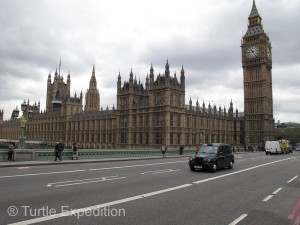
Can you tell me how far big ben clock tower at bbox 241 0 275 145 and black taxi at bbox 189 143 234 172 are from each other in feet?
244

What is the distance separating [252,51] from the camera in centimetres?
9806

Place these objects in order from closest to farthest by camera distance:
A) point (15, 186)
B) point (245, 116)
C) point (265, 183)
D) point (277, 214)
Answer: point (277, 214) → point (15, 186) → point (265, 183) → point (245, 116)

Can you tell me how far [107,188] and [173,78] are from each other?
57943 mm

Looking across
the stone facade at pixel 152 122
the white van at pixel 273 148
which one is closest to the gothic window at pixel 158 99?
the stone facade at pixel 152 122

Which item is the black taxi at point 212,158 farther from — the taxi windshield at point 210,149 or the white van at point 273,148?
the white van at point 273,148

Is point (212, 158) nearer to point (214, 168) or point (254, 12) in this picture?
point (214, 168)

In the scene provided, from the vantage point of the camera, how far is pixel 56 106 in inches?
5187

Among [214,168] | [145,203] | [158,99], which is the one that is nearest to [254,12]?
[158,99]

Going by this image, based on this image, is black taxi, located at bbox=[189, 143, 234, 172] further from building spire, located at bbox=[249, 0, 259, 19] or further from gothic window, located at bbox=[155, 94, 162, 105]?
building spire, located at bbox=[249, 0, 259, 19]

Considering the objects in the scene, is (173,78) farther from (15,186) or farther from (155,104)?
(15,186)

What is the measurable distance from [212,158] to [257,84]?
8525cm

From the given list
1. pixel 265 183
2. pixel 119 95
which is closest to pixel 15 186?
pixel 265 183

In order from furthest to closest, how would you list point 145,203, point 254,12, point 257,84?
point 254,12 < point 257,84 < point 145,203

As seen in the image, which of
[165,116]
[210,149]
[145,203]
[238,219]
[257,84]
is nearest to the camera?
[238,219]
